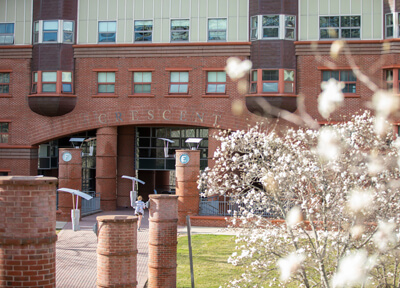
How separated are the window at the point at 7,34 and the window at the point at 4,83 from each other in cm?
199

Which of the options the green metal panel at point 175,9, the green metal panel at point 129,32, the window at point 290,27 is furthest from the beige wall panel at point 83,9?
the window at point 290,27

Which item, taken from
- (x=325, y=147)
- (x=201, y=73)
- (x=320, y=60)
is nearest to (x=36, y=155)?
(x=201, y=73)

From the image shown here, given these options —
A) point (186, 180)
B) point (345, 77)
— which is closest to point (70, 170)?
point (186, 180)

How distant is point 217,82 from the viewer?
3659 cm

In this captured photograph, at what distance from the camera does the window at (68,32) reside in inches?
1479

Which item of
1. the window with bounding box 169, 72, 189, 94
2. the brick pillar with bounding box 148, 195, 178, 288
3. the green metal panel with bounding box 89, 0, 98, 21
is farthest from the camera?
the green metal panel with bounding box 89, 0, 98, 21

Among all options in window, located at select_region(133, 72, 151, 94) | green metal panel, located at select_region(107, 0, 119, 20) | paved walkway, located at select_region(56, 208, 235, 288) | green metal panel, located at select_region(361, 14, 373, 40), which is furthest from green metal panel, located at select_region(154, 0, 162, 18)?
paved walkway, located at select_region(56, 208, 235, 288)

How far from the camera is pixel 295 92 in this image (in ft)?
116

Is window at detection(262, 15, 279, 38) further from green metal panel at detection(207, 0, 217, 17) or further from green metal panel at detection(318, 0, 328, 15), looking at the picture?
green metal panel at detection(207, 0, 217, 17)

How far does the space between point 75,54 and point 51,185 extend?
94.6 ft

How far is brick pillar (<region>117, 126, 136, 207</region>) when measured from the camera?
136 ft

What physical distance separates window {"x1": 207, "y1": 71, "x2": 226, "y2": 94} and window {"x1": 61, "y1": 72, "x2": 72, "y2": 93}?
27.7 feet

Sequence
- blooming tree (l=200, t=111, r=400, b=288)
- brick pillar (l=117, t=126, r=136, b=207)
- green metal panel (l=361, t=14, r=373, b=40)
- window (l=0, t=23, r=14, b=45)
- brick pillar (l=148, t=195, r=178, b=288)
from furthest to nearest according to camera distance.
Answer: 1. brick pillar (l=117, t=126, r=136, b=207)
2. window (l=0, t=23, r=14, b=45)
3. green metal panel (l=361, t=14, r=373, b=40)
4. brick pillar (l=148, t=195, r=178, b=288)
5. blooming tree (l=200, t=111, r=400, b=288)

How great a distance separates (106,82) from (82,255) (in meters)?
15.4
